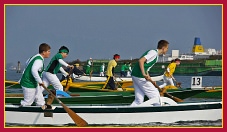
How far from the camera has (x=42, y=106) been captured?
11.6 m

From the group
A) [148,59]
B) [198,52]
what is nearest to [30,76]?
[148,59]

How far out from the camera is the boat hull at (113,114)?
11438mm

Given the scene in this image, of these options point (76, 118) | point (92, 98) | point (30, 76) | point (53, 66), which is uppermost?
point (53, 66)

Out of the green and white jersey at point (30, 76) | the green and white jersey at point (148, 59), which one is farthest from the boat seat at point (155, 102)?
the green and white jersey at point (30, 76)

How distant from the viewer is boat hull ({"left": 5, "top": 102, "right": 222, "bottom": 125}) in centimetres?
1144

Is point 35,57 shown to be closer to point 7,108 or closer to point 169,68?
point 7,108

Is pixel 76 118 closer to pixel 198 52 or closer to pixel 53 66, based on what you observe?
pixel 53 66

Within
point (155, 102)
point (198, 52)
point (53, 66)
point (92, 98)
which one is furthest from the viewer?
point (198, 52)

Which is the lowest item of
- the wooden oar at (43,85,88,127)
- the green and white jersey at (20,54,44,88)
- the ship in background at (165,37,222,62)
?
the wooden oar at (43,85,88,127)

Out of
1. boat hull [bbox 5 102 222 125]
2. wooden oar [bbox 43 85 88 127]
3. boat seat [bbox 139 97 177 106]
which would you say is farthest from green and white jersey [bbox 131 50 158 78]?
wooden oar [bbox 43 85 88 127]

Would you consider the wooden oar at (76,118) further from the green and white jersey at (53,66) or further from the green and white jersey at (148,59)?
the green and white jersey at (53,66)

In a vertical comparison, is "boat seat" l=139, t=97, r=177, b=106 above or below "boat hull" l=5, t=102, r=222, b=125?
above

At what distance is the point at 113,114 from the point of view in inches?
451

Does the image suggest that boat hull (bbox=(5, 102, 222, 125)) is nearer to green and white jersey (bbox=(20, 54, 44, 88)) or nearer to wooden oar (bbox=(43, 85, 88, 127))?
wooden oar (bbox=(43, 85, 88, 127))
